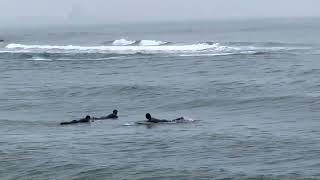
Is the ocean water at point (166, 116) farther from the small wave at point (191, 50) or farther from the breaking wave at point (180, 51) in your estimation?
the small wave at point (191, 50)

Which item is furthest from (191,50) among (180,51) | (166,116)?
(166,116)

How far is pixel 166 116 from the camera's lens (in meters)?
36.9

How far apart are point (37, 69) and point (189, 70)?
13.3 meters

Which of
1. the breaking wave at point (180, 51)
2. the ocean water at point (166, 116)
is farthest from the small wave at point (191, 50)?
the ocean water at point (166, 116)

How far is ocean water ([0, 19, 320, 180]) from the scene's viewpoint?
977 inches

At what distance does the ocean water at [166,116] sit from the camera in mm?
24828

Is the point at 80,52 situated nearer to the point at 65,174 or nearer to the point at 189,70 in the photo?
the point at 189,70

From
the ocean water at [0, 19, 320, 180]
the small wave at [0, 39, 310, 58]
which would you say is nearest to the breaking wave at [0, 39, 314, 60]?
the small wave at [0, 39, 310, 58]

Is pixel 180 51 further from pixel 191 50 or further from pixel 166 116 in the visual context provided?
pixel 166 116

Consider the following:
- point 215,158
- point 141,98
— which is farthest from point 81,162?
point 141,98

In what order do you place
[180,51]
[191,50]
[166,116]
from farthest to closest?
[191,50] → [180,51] → [166,116]

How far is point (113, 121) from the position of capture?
115ft

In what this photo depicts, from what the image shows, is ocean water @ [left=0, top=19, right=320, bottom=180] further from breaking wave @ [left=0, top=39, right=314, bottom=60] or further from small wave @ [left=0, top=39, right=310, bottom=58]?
small wave @ [left=0, top=39, right=310, bottom=58]

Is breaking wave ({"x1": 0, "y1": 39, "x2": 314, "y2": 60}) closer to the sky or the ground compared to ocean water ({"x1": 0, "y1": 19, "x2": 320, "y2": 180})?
closer to the sky
